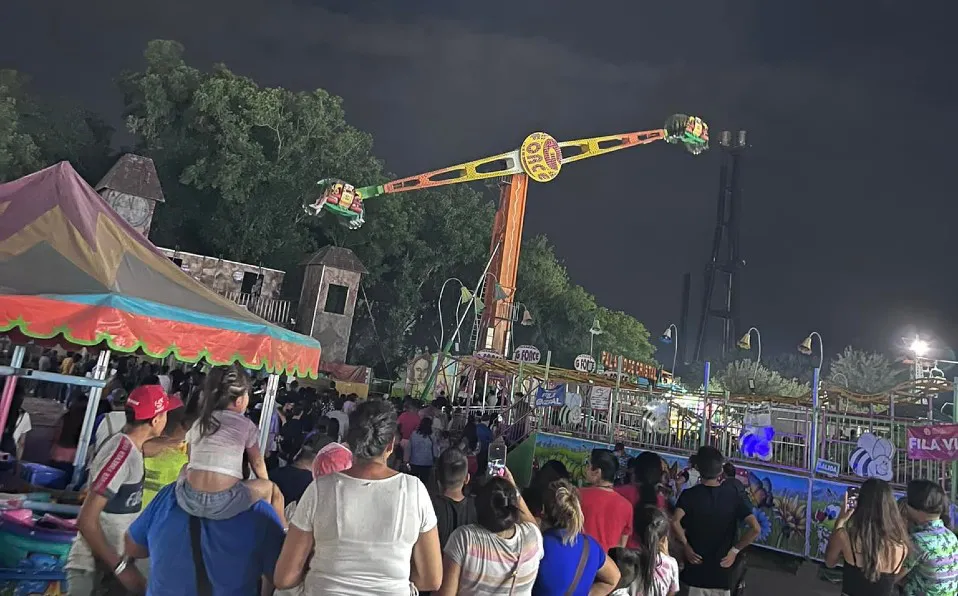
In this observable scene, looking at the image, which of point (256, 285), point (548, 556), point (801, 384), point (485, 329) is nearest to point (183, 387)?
point (548, 556)

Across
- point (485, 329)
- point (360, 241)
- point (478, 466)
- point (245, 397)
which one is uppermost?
point (360, 241)

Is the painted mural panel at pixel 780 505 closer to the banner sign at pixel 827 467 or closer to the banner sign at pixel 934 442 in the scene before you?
the banner sign at pixel 827 467

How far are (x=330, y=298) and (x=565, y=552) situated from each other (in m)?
29.3

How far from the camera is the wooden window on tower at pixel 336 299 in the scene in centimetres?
3135

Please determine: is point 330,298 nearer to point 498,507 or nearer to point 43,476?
point 43,476

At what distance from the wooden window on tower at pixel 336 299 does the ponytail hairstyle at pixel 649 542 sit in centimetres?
2840

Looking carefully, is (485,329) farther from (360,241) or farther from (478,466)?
(478,466)

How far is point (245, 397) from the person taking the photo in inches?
133

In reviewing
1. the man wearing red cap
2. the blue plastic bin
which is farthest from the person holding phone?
the blue plastic bin

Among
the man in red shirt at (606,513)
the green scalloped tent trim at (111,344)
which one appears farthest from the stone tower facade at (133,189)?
the man in red shirt at (606,513)

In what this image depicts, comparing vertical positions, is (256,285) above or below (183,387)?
above

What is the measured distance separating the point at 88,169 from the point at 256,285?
10659 millimetres

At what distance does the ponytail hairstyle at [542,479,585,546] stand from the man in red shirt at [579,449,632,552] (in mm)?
767

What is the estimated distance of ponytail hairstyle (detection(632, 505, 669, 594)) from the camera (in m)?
3.75
